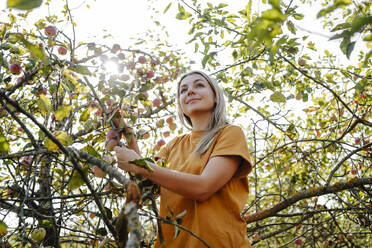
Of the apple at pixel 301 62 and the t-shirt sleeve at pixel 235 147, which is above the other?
the apple at pixel 301 62

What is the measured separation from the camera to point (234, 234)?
1.33 meters

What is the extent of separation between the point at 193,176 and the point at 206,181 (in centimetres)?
7

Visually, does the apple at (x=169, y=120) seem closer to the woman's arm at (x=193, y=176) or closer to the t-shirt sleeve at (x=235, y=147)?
the t-shirt sleeve at (x=235, y=147)

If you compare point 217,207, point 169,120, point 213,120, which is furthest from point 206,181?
point 169,120

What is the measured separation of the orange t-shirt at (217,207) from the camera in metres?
1.30

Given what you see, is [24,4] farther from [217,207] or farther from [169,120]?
[169,120]

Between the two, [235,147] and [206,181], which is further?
[235,147]

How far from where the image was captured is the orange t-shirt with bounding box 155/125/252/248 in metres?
1.30

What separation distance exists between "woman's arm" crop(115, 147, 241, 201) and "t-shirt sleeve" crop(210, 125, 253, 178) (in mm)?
36

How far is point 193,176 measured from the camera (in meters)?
1.25

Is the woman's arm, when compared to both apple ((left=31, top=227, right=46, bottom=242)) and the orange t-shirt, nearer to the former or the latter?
the orange t-shirt

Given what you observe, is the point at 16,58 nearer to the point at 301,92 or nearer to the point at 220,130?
the point at 220,130

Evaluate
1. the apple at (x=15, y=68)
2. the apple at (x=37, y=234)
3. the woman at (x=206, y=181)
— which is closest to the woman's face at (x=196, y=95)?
the woman at (x=206, y=181)

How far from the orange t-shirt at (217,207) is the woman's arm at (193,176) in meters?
0.06
